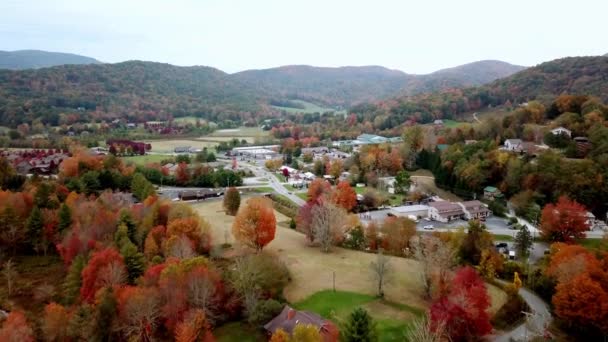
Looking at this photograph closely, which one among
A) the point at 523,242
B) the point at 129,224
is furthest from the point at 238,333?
the point at 523,242

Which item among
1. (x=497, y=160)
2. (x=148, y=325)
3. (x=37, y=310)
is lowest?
(x=37, y=310)

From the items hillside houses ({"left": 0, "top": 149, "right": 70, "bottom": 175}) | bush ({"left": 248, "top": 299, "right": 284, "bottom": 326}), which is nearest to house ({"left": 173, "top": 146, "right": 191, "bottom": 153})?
hillside houses ({"left": 0, "top": 149, "right": 70, "bottom": 175})

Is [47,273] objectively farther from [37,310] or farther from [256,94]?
[256,94]

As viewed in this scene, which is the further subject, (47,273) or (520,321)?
(47,273)

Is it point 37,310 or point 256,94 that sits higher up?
point 256,94

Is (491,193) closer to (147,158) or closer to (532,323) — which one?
(532,323)

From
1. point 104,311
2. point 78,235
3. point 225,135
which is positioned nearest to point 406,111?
point 225,135
